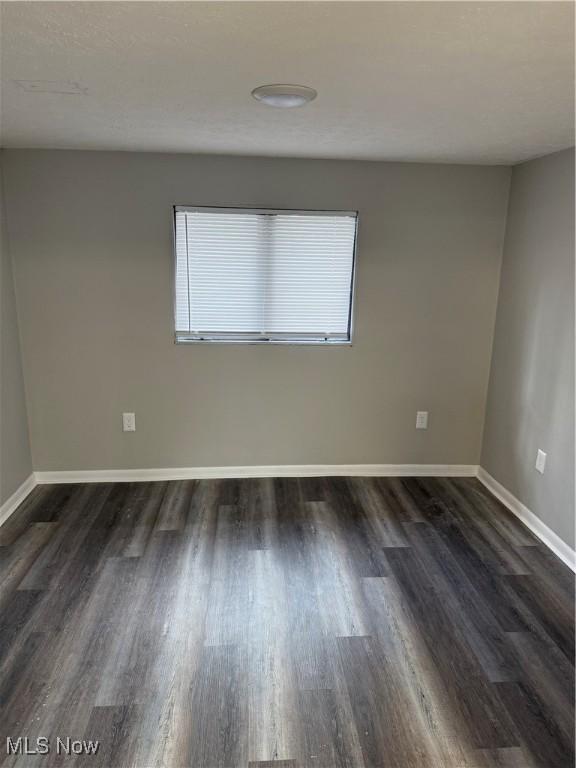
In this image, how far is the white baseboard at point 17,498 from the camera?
3.03 metres

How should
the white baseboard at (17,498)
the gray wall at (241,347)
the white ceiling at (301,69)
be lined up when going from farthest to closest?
the gray wall at (241,347) → the white baseboard at (17,498) → the white ceiling at (301,69)

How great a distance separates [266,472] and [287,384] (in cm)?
67

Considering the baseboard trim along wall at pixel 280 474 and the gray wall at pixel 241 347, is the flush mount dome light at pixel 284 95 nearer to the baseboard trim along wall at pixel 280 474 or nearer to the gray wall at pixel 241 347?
the gray wall at pixel 241 347

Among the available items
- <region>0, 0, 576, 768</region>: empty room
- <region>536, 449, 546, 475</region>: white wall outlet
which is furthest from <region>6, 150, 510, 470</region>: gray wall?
<region>536, 449, 546, 475</region>: white wall outlet

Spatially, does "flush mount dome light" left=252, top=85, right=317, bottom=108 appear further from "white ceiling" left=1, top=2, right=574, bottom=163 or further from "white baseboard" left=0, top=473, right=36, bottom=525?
"white baseboard" left=0, top=473, right=36, bottom=525

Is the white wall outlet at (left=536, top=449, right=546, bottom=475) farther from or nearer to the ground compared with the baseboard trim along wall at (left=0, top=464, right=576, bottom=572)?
farther from the ground

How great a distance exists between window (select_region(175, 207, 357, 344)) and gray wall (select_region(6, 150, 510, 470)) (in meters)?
0.08

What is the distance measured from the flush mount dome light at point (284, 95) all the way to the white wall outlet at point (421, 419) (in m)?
2.32

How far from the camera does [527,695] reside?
1871 mm

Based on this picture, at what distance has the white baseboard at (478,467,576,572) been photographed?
2.70 metres

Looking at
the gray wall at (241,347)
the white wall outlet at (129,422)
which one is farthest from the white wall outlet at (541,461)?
the white wall outlet at (129,422)

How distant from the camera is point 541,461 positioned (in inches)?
116

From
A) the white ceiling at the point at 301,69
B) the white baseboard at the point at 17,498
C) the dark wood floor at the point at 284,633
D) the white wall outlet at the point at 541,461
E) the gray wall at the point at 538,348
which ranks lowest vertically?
the dark wood floor at the point at 284,633

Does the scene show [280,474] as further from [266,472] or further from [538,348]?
[538,348]
